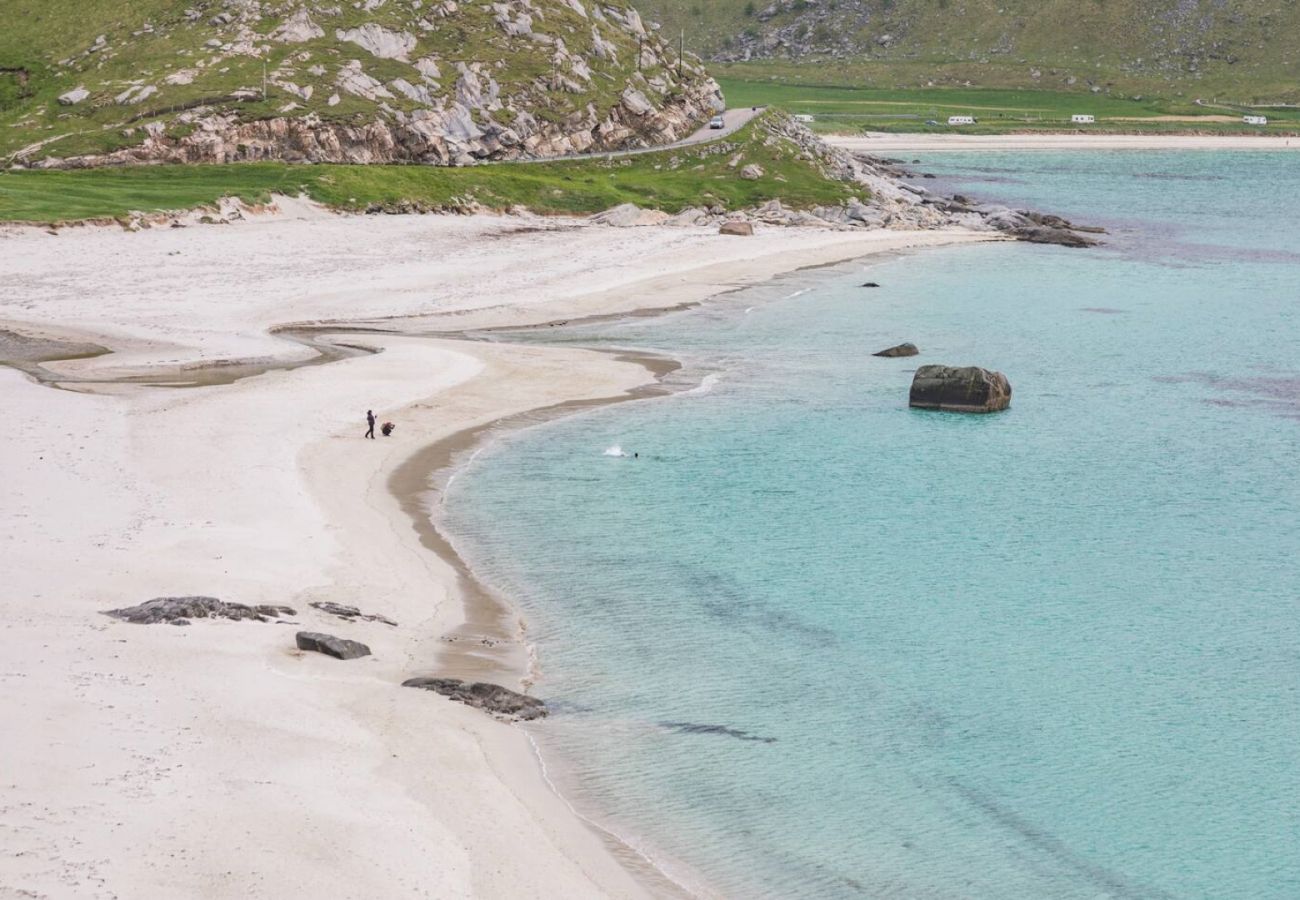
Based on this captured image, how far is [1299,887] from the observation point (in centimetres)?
2088

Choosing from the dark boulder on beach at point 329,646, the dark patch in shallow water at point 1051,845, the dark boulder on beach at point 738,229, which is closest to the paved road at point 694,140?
the dark boulder on beach at point 738,229

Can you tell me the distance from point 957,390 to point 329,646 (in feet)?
101

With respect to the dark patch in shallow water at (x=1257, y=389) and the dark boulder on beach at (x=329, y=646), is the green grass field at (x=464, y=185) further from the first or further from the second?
the dark boulder on beach at (x=329, y=646)

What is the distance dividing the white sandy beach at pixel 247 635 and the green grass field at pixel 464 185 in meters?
21.2

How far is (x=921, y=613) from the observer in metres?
31.7

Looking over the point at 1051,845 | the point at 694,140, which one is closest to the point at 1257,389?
the point at 1051,845

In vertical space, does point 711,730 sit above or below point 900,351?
below

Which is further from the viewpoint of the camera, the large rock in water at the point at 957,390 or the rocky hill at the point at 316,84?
the rocky hill at the point at 316,84

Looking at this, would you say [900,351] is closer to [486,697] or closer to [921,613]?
[921,613]

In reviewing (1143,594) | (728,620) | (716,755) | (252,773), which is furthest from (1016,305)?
(252,773)

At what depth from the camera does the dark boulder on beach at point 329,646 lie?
25.8 meters

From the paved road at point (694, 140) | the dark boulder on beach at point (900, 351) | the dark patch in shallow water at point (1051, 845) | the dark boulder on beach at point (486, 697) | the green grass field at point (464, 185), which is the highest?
the paved road at point (694, 140)

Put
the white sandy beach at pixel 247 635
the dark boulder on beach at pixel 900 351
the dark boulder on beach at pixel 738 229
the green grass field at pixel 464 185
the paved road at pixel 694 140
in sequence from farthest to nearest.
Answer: the paved road at pixel 694 140 → the dark boulder on beach at pixel 738 229 → the green grass field at pixel 464 185 → the dark boulder on beach at pixel 900 351 → the white sandy beach at pixel 247 635

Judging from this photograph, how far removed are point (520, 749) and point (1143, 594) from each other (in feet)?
54.1
